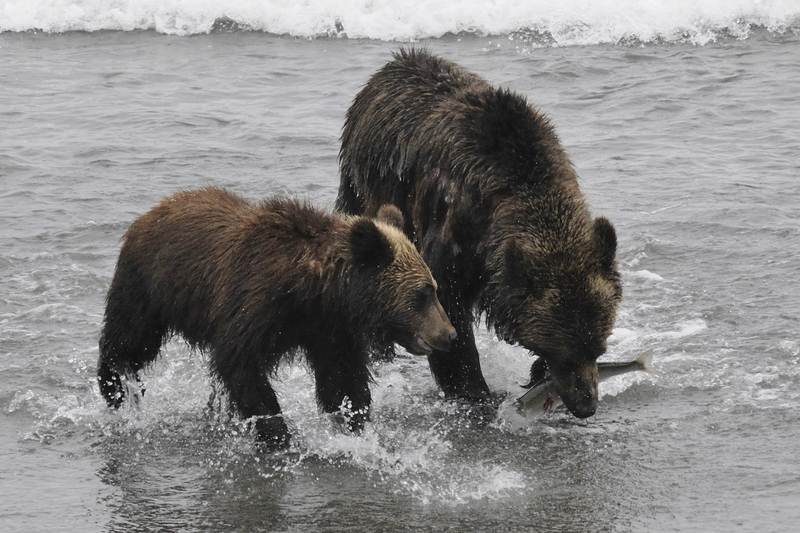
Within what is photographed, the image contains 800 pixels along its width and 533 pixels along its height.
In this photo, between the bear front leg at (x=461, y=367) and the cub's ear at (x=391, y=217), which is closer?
the cub's ear at (x=391, y=217)

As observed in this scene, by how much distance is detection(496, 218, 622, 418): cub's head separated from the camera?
762 centimetres

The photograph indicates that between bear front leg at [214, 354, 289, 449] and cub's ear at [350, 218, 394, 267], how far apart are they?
0.87 meters

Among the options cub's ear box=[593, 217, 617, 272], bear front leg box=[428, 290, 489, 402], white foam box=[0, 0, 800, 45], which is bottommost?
bear front leg box=[428, 290, 489, 402]

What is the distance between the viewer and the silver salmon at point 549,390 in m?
8.15

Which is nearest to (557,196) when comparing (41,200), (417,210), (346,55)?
(417,210)

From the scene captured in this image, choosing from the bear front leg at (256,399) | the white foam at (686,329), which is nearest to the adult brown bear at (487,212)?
the white foam at (686,329)

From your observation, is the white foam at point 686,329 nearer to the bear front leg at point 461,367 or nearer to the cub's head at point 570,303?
the bear front leg at point 461,367

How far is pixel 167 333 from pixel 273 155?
609 centimetres

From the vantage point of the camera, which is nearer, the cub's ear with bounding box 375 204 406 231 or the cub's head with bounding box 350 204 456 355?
the cub's head with bounding box 350 204 456 355

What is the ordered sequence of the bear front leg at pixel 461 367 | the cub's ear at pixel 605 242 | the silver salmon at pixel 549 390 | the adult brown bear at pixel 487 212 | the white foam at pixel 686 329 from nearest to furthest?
the cub's ear at pixel 605 242 → the adult brown bear at pixel 487 212 → the silver salmon at pixel 549 390 → the bear front leg at pixel 461 367 → the white foam at pixel 686 329

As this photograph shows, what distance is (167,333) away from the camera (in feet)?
27.8

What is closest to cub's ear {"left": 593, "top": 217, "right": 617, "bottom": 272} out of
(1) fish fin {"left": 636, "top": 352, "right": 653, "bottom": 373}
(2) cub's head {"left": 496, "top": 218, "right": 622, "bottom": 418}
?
(2) cub's head {"left": 496, "top": 218, "right": 622, "bottom": 418}

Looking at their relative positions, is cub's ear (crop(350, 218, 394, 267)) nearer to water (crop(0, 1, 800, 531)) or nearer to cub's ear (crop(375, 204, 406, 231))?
cub's ear (crop(375, 204, 406, 231))

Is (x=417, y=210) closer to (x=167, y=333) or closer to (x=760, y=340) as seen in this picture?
(x=167, y=333)
